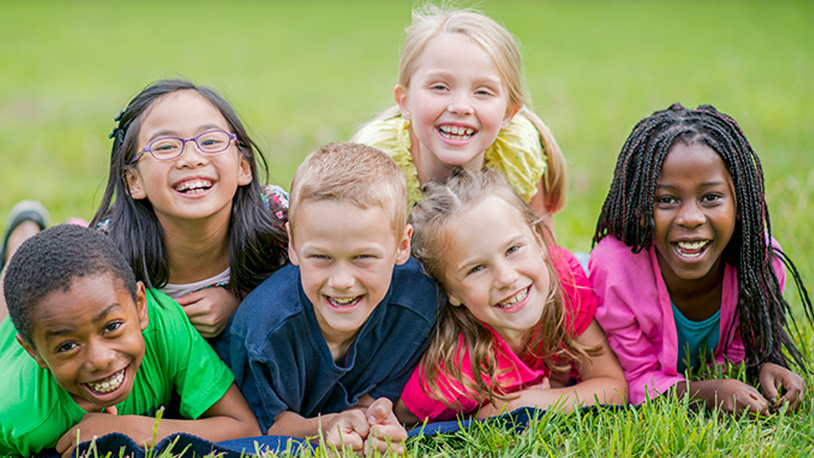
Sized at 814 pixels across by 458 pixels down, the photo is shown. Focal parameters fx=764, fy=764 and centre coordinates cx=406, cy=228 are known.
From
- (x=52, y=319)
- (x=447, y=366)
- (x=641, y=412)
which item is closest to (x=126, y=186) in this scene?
(x=52, y=319)

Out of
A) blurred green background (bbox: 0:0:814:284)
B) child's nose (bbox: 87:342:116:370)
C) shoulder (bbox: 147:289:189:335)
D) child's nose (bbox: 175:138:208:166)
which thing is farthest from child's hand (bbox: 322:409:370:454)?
blurred green background (bbox: 0:0:814:284)

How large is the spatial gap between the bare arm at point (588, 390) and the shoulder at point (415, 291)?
0.46 meters

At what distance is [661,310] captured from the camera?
317 centimetres

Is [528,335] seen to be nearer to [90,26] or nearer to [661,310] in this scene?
[661,310]

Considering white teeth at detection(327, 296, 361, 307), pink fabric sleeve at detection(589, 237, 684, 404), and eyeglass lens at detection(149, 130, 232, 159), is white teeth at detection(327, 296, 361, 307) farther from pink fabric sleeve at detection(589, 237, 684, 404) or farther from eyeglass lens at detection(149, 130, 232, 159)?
pink fabric sleeve at detection(589, 237, 684, 404)

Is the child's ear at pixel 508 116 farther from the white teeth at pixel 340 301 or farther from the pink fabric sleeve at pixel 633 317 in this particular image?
the white teeth at pixel 340 301

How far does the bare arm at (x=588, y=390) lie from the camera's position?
118 inches

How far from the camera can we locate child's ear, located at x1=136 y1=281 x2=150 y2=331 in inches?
113

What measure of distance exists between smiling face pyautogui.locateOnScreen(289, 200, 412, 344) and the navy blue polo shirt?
0.43ft

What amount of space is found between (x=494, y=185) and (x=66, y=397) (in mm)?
1835

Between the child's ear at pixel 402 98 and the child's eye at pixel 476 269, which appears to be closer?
the child's eye at pixel 476 269

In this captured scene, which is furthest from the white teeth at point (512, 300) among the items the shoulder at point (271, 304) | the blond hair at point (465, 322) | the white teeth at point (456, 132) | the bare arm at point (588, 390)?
the white teeth at point (456, 132)

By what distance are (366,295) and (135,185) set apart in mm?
1134

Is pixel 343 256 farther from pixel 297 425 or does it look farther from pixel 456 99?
pixel 456 99
